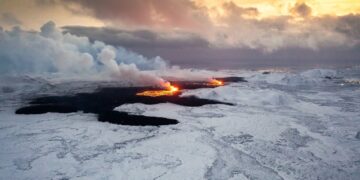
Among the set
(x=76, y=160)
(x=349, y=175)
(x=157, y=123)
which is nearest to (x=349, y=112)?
(x=349, y=175)

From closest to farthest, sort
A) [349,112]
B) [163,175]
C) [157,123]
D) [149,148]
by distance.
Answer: [163,175] → [149,148] → [157,123] → [349,112]

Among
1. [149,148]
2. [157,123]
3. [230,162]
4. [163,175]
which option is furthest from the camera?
[157,123]

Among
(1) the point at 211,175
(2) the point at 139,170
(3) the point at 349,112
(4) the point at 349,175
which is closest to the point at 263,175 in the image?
(1) the point at 211,175

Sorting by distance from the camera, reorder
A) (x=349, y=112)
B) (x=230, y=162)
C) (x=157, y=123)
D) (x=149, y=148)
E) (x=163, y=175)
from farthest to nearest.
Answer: (x=349, y=112) < (x=157, y=123) < (x=149, y=148) < (x=230, y=162) < (x=163, y=175)

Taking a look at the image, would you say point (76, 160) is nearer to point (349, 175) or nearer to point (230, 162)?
point (230, 162)

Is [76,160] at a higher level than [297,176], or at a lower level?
higher

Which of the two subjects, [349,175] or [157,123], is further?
[157,123]

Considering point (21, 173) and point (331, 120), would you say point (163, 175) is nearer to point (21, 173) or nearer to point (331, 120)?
point (21, 173)
